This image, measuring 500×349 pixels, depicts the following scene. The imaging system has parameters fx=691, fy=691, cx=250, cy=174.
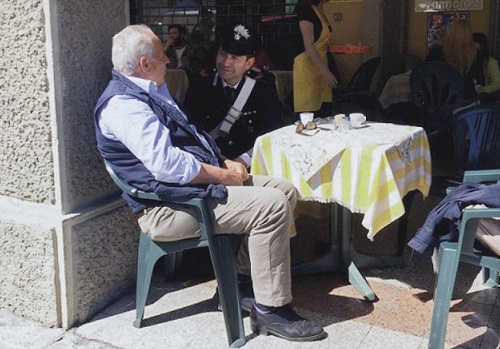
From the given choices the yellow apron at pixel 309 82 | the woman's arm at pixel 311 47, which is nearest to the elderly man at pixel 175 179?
the woman's arm at pixel 311 47

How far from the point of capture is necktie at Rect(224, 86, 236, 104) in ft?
13.0

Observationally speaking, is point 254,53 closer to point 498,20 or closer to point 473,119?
point 473,119

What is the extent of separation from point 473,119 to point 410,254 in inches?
37.2

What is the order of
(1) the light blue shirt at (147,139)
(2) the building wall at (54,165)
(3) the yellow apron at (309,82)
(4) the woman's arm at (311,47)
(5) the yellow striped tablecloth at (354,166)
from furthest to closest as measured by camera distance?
(3) the yellow apron at (309,82) < (4) the woman's arm at (311,47) < (2) the building wall at (54,165) < (5) the yellow striped tablecloth at (354,166) < (1) the light blue shirt at (147,139)

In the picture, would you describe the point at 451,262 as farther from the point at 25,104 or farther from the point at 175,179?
the point at 25,104

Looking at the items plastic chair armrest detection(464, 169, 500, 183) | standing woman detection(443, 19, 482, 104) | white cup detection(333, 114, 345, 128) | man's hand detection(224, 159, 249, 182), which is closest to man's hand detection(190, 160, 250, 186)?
man's hand detection(224, 159, 249, 182)

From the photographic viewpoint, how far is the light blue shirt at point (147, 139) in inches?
120

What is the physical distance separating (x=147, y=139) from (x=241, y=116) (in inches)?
39.9

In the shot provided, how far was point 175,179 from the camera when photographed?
3.08 metres

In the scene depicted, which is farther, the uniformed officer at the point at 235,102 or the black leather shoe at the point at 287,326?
the uniformed officer at the point at 235,102

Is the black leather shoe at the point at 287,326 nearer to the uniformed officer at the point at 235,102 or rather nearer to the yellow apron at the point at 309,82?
the uniformed officer at the point at 235,102

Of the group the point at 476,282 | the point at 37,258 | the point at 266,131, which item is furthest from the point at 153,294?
the point at 476,282

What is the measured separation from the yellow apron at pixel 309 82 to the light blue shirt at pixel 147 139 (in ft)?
9.05

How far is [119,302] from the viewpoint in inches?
145
